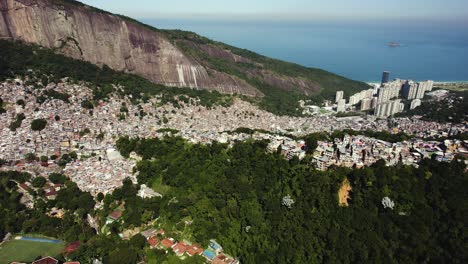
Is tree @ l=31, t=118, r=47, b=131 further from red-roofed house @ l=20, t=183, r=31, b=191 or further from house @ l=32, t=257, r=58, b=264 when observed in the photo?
house @ l=32, t=257, r=58, b=264

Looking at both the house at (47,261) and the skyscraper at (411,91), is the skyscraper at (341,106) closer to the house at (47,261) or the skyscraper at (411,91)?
the skyscraper at (411,91)

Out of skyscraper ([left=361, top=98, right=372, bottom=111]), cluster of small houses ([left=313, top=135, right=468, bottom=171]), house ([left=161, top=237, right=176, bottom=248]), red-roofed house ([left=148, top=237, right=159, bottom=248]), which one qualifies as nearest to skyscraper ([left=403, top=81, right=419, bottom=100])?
skyscraper ([left=361, top=98, right=372, bottom=111])

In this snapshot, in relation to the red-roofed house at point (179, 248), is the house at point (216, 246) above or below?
below

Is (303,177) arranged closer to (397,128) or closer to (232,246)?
(232,246)

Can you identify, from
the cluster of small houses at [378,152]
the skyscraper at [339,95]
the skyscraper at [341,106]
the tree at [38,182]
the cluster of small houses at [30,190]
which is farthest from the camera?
the skyscraper at [339,95]

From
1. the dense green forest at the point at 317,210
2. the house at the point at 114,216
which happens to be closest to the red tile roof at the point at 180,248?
the dense green forest at the point at 317,210

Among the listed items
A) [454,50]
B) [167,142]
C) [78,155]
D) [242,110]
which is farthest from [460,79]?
[78,155]

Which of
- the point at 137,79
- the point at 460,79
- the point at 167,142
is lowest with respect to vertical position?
the point at 460,79
